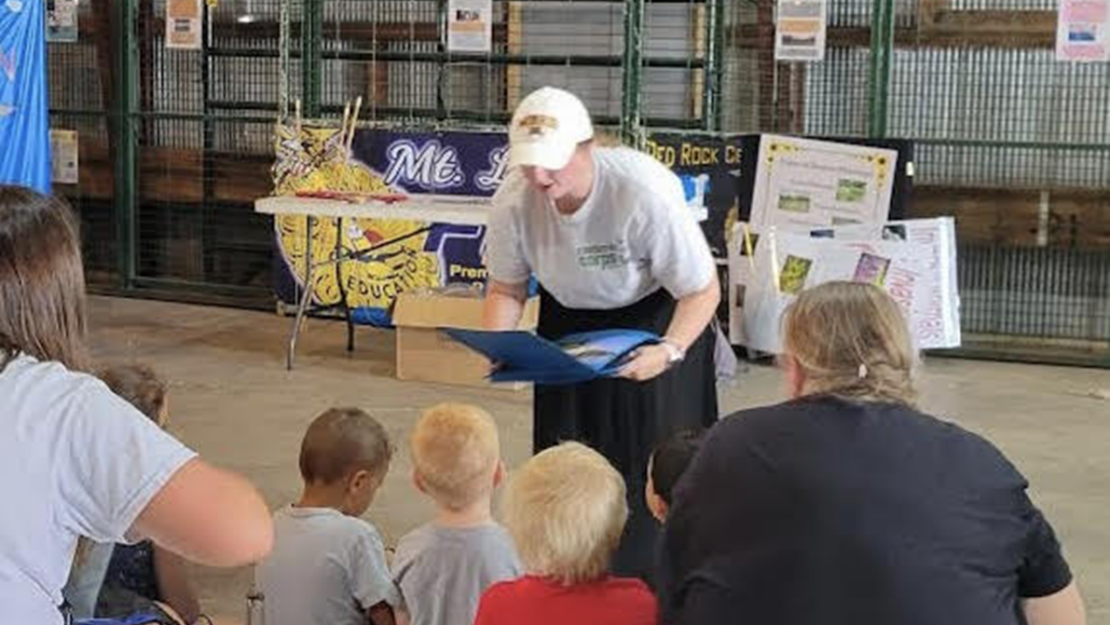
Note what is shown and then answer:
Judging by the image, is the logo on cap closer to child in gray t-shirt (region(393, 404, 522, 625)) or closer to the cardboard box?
child in gray t-shirt (region(393, 404, 522, 625))

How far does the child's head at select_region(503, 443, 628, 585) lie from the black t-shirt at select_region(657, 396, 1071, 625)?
30 cm

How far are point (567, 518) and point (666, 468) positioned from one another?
83cm

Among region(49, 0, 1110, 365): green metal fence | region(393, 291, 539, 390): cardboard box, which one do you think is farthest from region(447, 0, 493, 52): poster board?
region(393, 291, 539, 390): cardboard box

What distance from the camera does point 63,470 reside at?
179 cm

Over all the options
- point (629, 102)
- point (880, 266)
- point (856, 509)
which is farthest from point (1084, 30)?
point (856, 509)

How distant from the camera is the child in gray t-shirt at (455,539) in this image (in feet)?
10.2

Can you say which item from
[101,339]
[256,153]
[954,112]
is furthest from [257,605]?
[256,153]

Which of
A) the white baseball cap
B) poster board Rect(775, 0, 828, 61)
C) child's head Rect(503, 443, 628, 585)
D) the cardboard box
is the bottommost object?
the cardboard box

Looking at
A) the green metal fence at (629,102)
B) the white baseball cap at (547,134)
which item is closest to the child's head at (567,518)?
the white baseball cap at (547,134)

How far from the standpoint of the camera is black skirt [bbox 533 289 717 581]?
3.58m

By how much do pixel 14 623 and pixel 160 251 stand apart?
8.63 metres

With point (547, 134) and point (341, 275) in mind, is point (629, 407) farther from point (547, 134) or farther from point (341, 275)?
point (341, 275)

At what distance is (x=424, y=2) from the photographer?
957 cm

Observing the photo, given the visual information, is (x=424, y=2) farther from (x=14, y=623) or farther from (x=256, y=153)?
(x=14, y=623)
